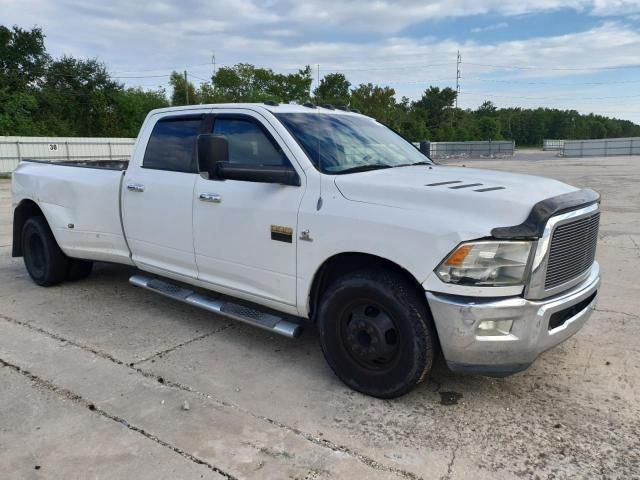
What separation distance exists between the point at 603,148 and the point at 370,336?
5653 centimetres

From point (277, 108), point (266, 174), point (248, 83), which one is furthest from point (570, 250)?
point (248, 83)

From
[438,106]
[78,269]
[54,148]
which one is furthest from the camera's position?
[438,106]

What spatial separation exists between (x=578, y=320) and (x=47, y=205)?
518cm

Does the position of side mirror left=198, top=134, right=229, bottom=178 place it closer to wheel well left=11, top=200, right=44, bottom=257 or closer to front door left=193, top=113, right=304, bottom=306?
front door left=193, top=113, right=304, bottom=306

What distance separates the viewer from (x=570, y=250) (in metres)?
3.27

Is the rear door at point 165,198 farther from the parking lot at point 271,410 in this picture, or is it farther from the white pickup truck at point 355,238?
the parking lot at point 271,410

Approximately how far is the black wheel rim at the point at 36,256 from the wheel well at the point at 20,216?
20 centimetres

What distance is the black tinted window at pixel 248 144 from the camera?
4.00 m

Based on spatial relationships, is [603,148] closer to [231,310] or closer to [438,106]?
[438,106]

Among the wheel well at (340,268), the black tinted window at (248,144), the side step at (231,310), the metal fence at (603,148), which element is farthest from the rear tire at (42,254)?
the metal fence at (603,148)

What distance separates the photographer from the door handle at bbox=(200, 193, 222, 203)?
4.14m

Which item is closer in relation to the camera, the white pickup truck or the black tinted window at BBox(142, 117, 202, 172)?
the white pickup truck

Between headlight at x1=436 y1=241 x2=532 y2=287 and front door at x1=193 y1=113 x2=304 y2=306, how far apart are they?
118cm

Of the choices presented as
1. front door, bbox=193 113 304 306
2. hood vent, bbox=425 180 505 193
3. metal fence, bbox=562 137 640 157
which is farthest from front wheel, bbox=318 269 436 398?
metal fence, bbox=562 137 640 157
